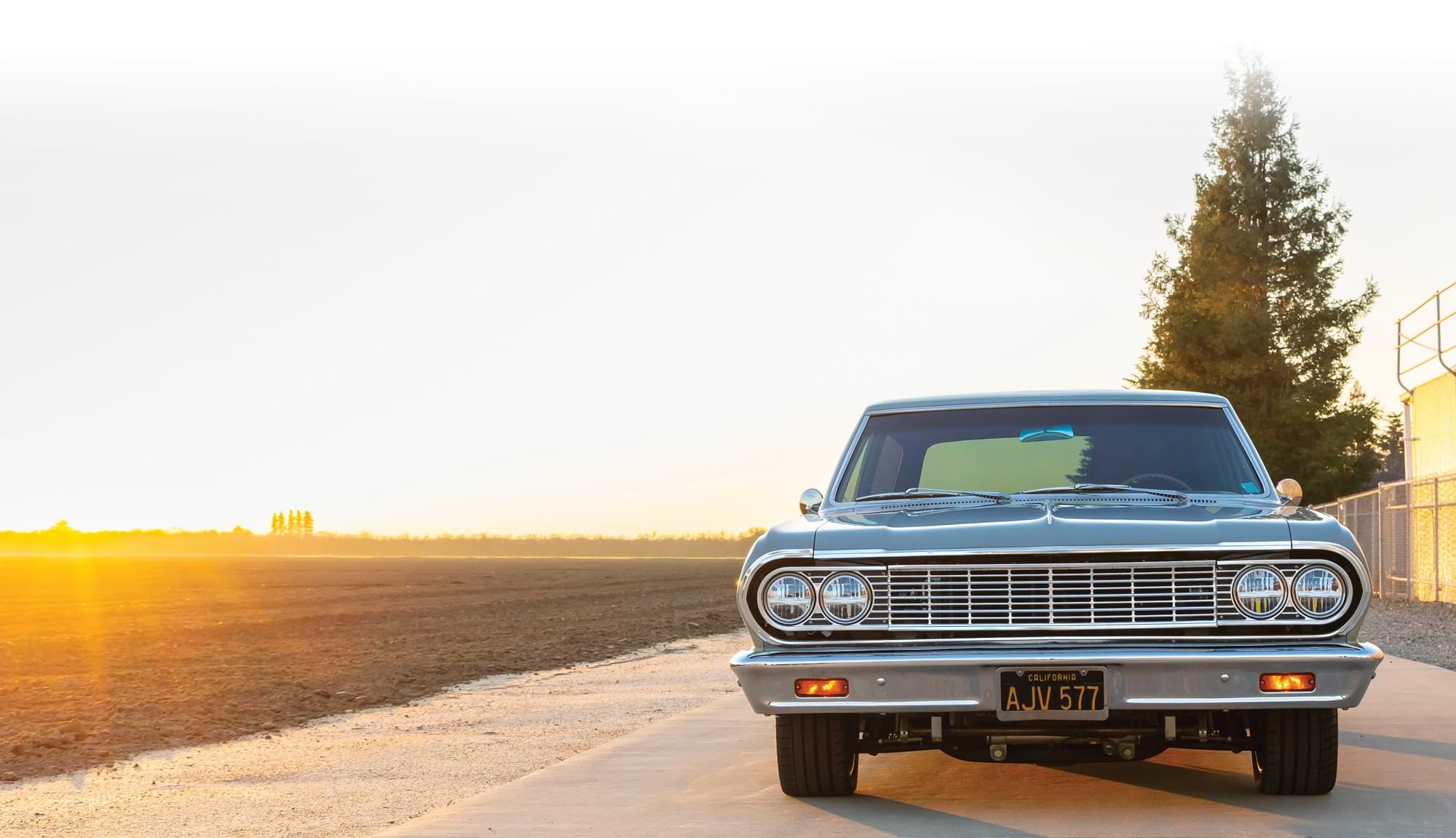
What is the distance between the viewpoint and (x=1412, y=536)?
2583 centimetres

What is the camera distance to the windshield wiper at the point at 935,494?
7066 mm

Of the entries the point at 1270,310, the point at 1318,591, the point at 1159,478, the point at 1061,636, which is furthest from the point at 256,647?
the point at 1270,310

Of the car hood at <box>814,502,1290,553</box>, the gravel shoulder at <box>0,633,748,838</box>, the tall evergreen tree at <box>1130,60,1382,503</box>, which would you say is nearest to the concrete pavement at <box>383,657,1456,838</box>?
Answer: the gravel shoulder at <box>0,633,748,838</box>

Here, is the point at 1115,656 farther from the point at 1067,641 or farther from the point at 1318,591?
the point at 1318,591

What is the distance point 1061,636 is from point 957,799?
121cm

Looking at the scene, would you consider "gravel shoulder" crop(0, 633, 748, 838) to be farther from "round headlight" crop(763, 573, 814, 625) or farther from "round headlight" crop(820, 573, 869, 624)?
"round headlight" crop(820, 573, 869, 624)

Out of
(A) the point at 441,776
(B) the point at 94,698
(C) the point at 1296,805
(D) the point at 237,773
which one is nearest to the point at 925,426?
(C) the point at 1296,805

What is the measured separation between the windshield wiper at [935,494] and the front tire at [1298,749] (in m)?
1.42

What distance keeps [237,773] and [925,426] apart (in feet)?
16.6

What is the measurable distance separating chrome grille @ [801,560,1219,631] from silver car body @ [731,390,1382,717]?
25mm

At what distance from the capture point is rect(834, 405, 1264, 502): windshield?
24.0ft

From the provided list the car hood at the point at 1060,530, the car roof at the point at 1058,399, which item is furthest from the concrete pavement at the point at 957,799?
the car roof at the point at 1058,399

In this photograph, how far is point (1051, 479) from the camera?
7.43 metres

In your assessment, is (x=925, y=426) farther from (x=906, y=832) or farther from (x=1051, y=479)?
(x=906, y=832)
